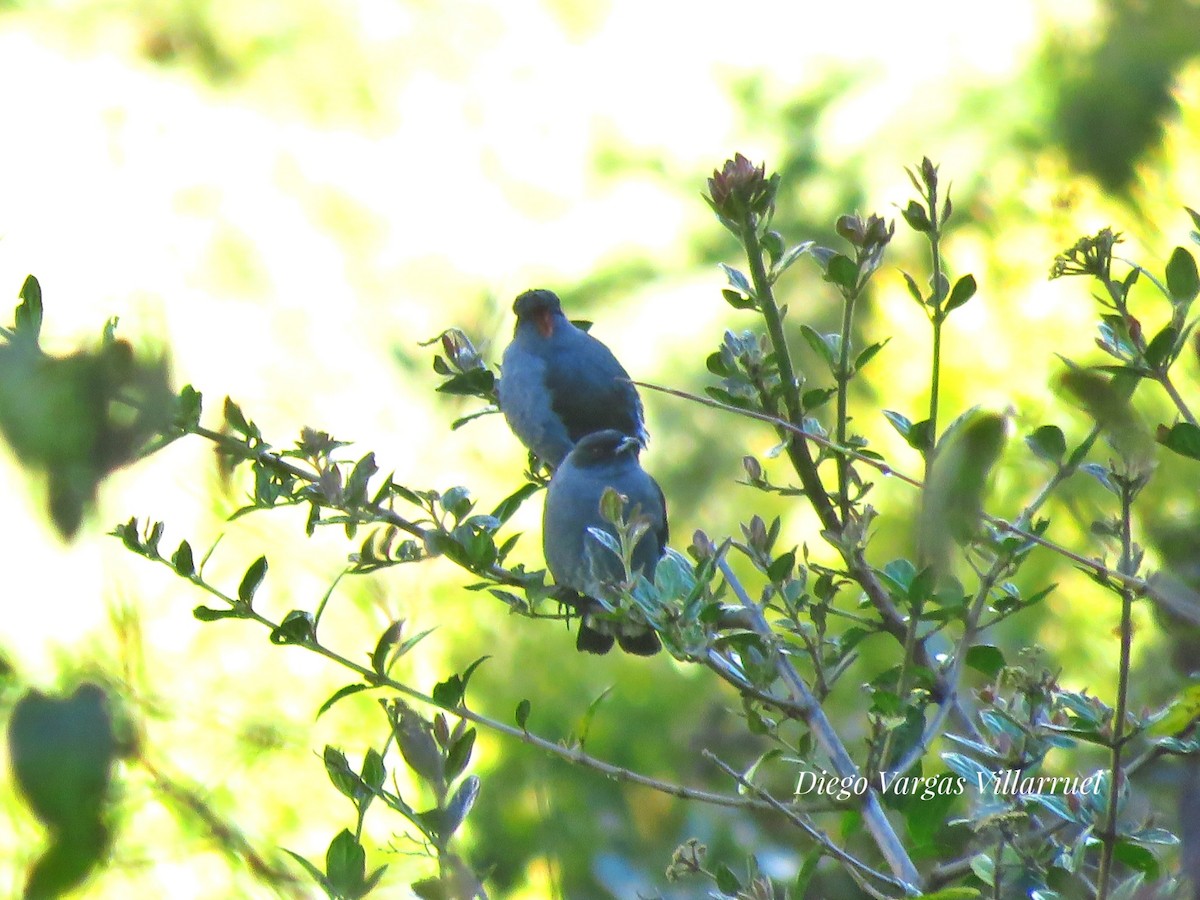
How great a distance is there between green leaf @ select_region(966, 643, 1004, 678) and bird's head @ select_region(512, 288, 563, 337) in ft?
3.25

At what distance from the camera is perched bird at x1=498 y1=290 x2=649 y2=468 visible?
6.40 feet

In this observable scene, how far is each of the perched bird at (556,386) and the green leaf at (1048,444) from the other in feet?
2.79

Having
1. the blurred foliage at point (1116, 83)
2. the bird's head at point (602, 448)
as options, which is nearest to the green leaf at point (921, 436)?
the bird's head at point (602, 448)

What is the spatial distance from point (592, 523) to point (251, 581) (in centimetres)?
64

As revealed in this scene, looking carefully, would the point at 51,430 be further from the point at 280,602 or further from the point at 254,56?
the point at 254,56

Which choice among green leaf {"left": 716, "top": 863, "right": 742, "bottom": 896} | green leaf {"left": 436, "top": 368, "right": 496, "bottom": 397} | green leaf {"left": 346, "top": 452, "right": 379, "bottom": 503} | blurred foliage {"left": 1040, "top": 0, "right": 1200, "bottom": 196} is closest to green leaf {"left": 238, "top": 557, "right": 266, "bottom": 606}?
green leaf {"left": 346, "top": 452, "right": 379, "bottom": 503}

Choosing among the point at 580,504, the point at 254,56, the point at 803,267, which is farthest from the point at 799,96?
the point at 580,504

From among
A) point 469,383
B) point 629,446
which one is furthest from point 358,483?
point 629,446

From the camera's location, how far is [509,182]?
8094 mm

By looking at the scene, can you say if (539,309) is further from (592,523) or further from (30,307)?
(30,307)

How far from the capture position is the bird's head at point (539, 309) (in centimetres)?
212

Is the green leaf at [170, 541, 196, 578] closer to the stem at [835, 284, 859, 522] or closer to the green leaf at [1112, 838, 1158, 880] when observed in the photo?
the stem at [835, 284, 859, 522]

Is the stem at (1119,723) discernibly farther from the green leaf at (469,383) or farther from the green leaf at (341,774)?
the green leaf at (469,383)

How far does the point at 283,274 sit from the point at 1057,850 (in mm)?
6961
